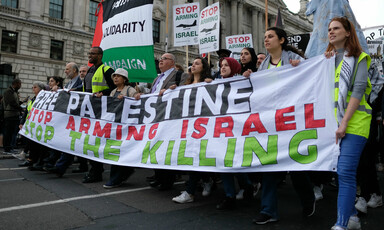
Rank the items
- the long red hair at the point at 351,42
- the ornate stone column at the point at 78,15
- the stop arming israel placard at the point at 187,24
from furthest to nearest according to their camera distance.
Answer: the ornate stone column at the point at 78,15 < the stop arming israel placard at the point at 187,24 < the long red hair at the point at 351,42

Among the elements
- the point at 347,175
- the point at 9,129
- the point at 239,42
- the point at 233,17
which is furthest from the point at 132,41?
the point at 233,17

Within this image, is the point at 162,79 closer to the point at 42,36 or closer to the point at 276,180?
the point at 276,180

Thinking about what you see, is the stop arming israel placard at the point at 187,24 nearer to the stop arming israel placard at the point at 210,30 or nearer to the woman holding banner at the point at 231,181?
the stop arming israel placard at the point at 210,30

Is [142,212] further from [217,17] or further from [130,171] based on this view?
[217,17]

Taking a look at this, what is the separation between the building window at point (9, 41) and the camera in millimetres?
23172

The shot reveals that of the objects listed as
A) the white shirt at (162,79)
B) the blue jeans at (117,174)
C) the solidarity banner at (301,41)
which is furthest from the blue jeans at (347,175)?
the solidarity banner at (301,41)

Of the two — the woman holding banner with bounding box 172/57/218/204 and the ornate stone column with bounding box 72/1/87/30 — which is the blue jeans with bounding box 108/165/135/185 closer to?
the woman holding banner with bounding box 172/57/218/204

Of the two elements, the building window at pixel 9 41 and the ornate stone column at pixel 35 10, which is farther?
the ornate stone column at pixel 35 10

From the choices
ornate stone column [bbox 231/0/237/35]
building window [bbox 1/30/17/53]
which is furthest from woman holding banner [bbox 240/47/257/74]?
ornate stone column [bbox 231/0/237/35]

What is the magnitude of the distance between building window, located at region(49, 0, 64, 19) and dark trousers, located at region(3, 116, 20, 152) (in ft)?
65.6

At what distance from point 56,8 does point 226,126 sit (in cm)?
2761

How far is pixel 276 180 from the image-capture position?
3066 millimetres

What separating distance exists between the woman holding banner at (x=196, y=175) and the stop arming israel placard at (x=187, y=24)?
19.4 feet

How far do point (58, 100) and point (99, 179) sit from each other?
1.93 m
